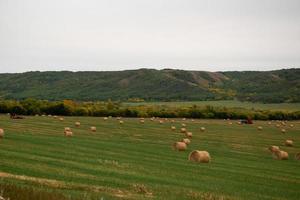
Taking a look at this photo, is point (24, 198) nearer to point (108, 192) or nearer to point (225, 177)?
point (108, 192)

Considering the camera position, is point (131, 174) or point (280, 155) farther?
point (280, 155)

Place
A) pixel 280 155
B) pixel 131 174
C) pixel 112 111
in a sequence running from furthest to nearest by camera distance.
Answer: pixel 112 111 → pixel 280 155 → pixel 131 174

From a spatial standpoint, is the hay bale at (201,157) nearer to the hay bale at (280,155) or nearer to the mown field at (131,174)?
the mown field at (131,174)

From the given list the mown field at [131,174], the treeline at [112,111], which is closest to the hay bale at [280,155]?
the mown field at [131,174]

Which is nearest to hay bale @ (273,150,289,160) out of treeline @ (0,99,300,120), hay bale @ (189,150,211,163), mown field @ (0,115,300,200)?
mown field @ (0,115,300,200)

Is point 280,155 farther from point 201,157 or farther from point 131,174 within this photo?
point 131,174

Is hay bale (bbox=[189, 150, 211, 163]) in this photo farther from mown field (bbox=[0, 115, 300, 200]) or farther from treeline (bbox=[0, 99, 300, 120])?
treeline (bbox=[0, 99, 300, 120])

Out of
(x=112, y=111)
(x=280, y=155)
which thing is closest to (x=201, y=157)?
(x=280, y=155)

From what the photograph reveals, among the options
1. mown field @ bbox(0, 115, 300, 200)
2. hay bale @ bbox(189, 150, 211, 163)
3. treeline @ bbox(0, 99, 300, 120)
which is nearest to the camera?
mown field @ bbox(0, 115, 300, 200)

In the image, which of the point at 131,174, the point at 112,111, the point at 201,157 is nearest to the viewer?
the point at 131,174

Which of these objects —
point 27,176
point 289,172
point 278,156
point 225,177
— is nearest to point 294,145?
point 278,156

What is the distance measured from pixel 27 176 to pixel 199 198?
586cm

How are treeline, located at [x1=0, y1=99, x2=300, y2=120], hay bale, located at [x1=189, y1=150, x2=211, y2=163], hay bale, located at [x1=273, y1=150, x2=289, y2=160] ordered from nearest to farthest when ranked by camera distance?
hay bale, located at [x1=189, y1=150, x2=211, y2=163] → hay bale, located at [x1=273, y1=150, x2=289, y2=160] → treeline, located at [x1=0, y1=99, x2=300, y2=120]

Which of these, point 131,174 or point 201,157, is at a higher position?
point 131,174
